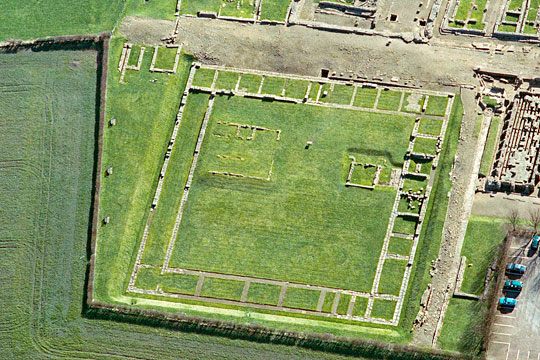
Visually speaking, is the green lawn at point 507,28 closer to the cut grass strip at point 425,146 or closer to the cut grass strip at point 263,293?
the cut grass strip at point 425,146

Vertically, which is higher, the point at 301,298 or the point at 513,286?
the point at 513,286

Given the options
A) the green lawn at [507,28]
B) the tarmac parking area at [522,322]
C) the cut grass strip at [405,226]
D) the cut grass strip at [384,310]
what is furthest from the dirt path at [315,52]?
the cut grass strip at [384,310]

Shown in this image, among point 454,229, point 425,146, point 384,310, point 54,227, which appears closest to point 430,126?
point 425,146

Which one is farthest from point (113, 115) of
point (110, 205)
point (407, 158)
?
point (407, 158)

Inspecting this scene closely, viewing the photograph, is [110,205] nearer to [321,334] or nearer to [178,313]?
[178,313]

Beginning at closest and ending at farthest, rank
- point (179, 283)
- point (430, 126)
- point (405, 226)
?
point (405, 226), point (179, 283), point (430, 126)

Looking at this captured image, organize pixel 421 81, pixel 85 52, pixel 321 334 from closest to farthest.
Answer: pixel 321 334 → pixel 421 81 → pixel 85 52

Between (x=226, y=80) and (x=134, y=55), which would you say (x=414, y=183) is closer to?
(x=226, y=80)
